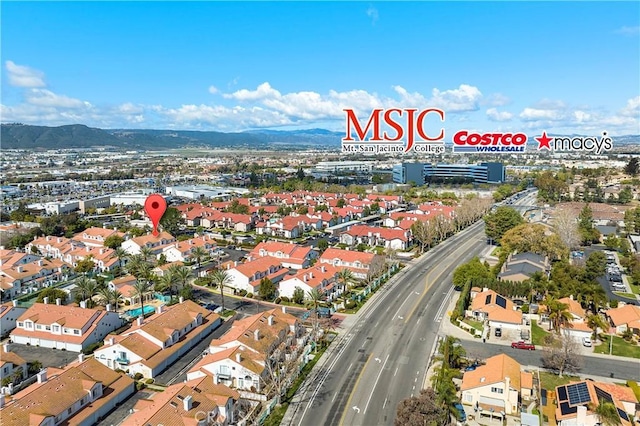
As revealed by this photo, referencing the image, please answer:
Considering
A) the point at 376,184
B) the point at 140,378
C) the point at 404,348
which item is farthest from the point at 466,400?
the point at 376,184

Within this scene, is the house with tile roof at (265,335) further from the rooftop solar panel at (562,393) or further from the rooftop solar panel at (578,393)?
the rooftop solar panel at (578,393)

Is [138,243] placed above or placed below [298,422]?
above

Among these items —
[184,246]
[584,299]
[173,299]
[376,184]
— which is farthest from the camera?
[376,184]

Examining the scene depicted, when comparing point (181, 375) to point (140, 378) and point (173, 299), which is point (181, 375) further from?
point (173, 299)

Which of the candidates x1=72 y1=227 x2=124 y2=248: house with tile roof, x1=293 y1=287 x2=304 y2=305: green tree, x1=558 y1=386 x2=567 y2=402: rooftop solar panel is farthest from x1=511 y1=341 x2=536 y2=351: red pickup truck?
x1=72 y1=227 x2=124 y2=248: house with tile roof

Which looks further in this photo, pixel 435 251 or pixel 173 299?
pixel 435 251

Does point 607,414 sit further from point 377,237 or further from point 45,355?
point 377,237

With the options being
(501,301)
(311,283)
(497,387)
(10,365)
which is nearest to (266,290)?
(311,283)

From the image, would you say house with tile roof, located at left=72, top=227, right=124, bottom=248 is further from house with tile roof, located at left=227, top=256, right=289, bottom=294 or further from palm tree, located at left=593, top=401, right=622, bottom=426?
palm tree, located at left=593, top=401, right=622, bottom=426
